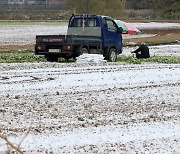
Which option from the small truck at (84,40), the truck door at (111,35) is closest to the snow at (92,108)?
the small truck at (84,40)

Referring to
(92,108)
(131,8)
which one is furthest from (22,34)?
(131,8)

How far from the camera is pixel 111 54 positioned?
2416 cm

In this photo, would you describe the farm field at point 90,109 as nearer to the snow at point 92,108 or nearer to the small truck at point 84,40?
the snow at point 92,108

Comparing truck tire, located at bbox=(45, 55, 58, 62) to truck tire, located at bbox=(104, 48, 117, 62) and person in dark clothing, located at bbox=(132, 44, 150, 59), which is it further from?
person in dark clothing, located at bbox=(132, 44, 150, 59)

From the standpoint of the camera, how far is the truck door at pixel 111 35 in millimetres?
24078

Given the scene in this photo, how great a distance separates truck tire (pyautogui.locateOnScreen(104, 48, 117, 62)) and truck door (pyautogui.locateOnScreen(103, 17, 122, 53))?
0.81ft

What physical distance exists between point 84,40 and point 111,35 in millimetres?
1591

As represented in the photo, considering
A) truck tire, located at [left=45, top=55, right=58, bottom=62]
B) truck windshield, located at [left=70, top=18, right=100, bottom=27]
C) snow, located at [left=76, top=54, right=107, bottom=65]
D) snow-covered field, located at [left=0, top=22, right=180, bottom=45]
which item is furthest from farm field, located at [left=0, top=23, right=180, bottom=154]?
snow-covered field, located at [left=0, top=22, right=180, bottom=45]

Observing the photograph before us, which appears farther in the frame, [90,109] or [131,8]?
[131,8]

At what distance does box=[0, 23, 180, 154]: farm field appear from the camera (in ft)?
31.0

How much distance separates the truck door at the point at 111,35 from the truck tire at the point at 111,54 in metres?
0.25

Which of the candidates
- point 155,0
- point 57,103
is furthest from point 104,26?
point 155,0

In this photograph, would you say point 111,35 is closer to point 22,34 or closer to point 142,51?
point 142,51

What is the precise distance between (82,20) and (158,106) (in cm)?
1185
